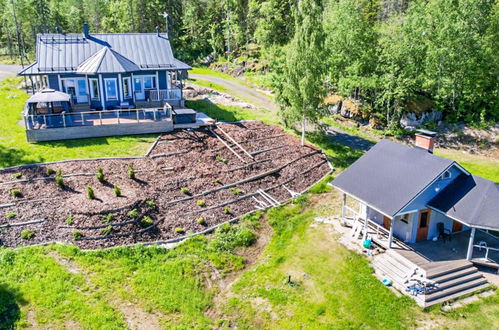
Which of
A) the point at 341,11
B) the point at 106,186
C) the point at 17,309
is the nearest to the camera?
the point at 17,309

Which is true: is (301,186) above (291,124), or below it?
below

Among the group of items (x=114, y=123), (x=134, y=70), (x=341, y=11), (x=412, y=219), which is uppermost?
(x=341, y=11)

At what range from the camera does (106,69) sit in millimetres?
30688

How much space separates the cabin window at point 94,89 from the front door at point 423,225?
25163 millimetres

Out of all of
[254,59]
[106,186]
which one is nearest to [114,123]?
[106,186]

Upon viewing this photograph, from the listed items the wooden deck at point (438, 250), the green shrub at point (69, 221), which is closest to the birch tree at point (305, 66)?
the wooden deck at point (438, 250)

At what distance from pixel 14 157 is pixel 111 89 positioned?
999cm

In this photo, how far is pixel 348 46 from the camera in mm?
37594

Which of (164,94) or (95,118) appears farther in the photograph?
(164,94)

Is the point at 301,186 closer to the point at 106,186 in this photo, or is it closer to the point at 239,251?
the point at 239,251

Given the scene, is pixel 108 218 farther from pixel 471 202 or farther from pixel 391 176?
pixel 471 202

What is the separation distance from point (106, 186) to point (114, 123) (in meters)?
7.81

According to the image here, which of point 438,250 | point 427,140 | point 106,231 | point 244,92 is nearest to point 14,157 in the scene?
point 106,231

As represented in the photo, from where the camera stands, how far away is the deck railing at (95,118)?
27.1 meters
